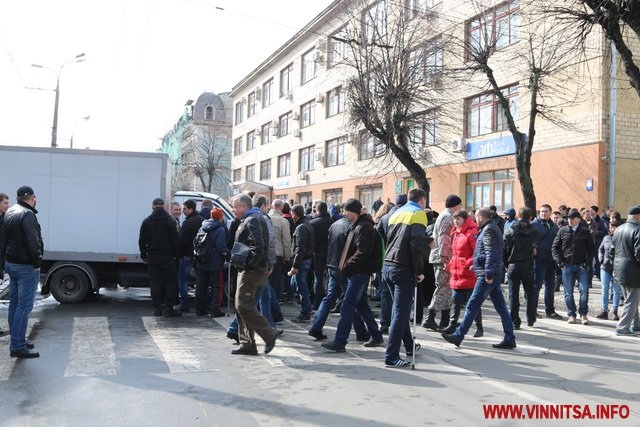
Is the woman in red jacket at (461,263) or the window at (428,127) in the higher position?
the window at (428,127)

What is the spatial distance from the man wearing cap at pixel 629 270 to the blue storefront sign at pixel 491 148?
12.5 m

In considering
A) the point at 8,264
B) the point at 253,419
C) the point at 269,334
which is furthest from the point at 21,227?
the point at 253,419

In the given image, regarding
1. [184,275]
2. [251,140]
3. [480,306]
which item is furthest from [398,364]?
[251,140]

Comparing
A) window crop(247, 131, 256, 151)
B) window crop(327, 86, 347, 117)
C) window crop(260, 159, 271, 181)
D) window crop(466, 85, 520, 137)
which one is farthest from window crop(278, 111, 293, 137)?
window crop(466, 85, 520, 137)

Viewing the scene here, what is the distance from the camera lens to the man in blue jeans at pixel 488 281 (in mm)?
7418

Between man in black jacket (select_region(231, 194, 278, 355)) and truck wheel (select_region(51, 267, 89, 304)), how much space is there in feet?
16.8

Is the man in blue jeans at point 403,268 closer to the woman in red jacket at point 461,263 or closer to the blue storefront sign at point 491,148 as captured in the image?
the woman in red jacket at point 461,263

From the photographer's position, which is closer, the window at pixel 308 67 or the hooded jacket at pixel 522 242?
the hooded jacket at pixel 522 242

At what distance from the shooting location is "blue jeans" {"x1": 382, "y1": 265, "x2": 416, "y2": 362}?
6.49 meters

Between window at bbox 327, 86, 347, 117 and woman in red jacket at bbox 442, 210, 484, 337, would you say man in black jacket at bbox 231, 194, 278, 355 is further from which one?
window at bbox 327, 86, 347, 117

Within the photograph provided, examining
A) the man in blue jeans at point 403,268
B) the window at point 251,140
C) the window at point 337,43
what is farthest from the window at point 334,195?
the man in blue jeans at point 403,268

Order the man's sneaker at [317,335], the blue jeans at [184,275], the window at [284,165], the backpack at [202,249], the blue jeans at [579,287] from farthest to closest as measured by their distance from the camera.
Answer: the window at [284,165] < the blue jeans at [184,275] < the blue jeans at [579,287] < the backpack at [202,249] < the man's sneaker at [317,335]

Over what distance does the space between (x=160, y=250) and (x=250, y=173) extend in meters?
42.0

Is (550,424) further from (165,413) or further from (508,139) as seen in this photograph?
(508,139)
